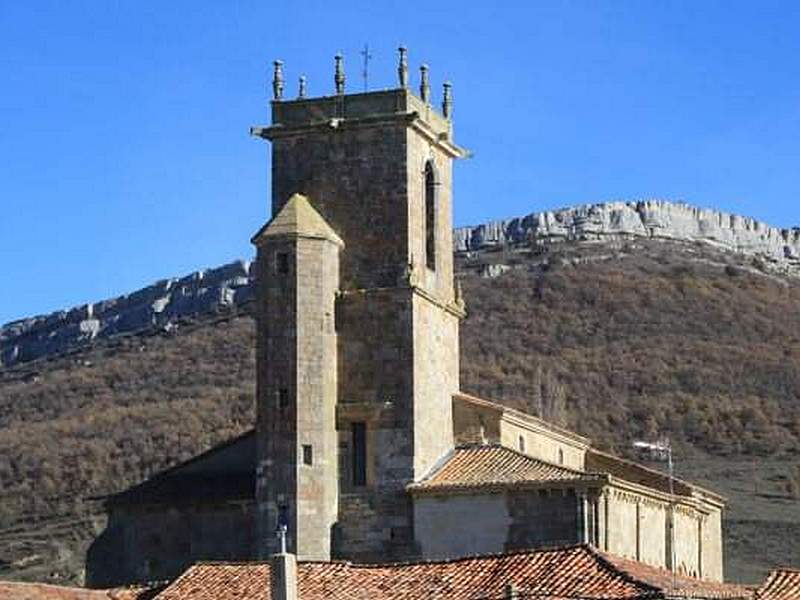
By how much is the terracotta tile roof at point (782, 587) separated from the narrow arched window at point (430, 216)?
13.2 metres

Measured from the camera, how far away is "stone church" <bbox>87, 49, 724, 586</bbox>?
1686 inches

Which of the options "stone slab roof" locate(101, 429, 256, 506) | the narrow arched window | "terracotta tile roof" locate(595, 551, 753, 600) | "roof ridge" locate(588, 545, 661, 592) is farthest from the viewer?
the narrow arched window

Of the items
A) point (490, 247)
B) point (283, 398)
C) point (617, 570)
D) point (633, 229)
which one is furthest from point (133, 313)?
point (617, 570)

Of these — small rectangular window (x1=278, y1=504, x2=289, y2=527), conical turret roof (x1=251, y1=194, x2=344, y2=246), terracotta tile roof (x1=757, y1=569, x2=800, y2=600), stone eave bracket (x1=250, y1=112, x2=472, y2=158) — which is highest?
stone eave bracket (x1=250, y1=112, x2=472, y2=158)

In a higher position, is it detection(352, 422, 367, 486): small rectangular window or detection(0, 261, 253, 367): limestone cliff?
detection(0, 261, 253, 367): limestone cliff

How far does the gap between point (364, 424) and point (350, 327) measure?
1.89m

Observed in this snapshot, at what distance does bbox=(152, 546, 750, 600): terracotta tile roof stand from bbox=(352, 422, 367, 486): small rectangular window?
682cm

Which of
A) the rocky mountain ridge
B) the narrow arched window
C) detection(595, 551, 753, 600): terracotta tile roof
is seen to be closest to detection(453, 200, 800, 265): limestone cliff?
the rocky mountain ridge

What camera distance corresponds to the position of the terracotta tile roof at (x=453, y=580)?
34062 millimetres

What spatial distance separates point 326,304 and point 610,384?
48453 mm

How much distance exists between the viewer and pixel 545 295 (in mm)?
105562

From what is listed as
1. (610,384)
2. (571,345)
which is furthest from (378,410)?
(571,345)

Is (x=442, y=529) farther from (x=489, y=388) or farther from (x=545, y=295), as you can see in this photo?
(x=545, y=295)

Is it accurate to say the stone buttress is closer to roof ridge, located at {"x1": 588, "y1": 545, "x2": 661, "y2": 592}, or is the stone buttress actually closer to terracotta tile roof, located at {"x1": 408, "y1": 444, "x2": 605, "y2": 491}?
terracotta tile roof, located at {"x1": 408, "y1": 444, "x2": 605, "y2": 491}
